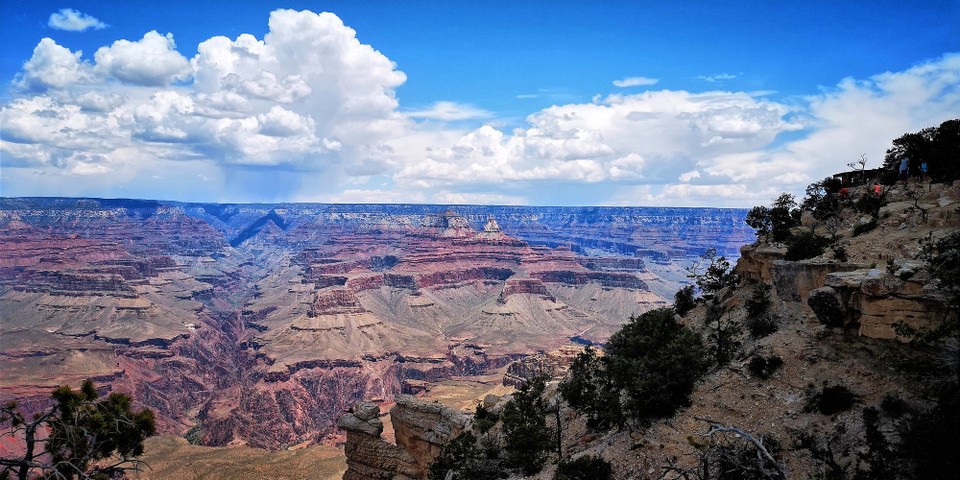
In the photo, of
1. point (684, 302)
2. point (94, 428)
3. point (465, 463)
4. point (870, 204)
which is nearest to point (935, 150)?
point (870, 204)

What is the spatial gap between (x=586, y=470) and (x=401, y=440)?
23.0 meters

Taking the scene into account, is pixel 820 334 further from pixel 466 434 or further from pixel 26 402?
pixel 26 402

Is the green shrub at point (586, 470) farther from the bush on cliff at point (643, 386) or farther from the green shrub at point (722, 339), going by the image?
the green shrub at point (722, 339)

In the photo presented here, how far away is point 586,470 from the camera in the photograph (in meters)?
25.1

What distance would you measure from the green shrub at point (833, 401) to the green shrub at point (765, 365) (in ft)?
11.5

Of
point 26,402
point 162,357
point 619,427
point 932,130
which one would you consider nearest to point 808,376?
point 619,427

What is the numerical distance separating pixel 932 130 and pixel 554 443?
36.5 meters

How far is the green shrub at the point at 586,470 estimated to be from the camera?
81.3 ft

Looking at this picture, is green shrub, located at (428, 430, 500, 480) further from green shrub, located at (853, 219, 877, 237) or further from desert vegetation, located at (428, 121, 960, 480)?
green shrub, located at (853, 219, 877, 237)

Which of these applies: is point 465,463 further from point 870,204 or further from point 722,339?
point 870,204

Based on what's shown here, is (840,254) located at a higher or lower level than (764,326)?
higher

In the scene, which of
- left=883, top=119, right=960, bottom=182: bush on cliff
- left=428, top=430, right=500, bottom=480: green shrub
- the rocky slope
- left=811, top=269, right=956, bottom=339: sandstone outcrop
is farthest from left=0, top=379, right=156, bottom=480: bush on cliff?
left=883, top=119, right=960, bottom=182: bush on cliff

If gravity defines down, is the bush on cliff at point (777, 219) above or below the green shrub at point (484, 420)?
above

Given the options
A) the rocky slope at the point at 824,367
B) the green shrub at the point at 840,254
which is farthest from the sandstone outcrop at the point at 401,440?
the green shrub at the point at 840,254
